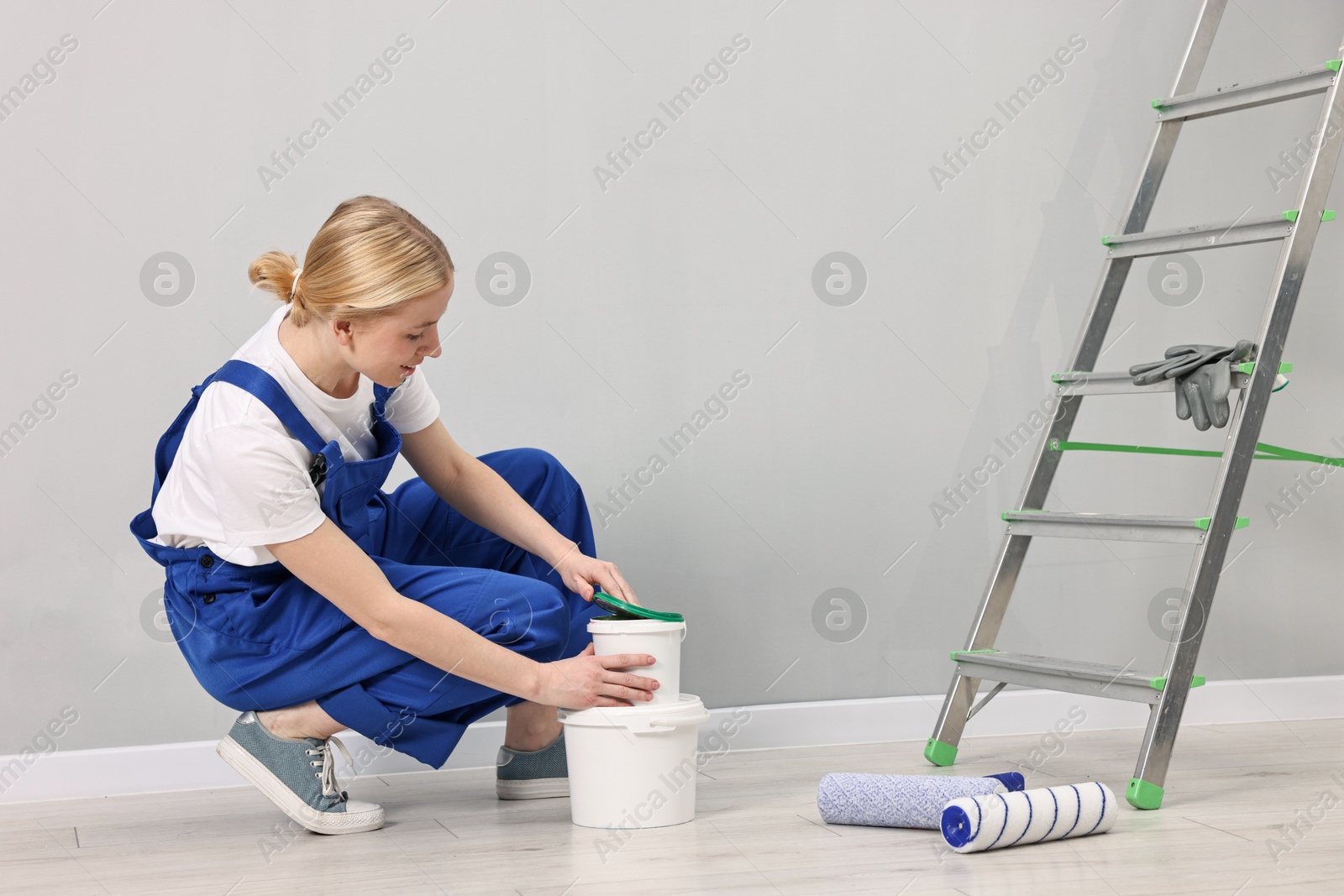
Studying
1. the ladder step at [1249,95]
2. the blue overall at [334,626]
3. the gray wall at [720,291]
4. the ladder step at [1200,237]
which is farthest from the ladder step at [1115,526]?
the blue overall at [334,626]

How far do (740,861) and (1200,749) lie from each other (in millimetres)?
1263

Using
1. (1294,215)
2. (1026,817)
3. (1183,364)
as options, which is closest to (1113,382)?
(1183,364)

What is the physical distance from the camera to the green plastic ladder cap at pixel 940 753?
7.07ft

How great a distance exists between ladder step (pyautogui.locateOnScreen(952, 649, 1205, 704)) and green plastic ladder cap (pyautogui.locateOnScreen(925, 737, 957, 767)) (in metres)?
0.14

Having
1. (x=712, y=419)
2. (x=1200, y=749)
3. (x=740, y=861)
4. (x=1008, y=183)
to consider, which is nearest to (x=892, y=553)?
(x=712, y=419)

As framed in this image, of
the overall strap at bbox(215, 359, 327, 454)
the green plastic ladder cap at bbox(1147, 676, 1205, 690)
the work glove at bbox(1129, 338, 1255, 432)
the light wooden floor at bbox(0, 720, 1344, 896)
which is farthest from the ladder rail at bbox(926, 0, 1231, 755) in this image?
the overall strap at bbox(215, 359, 327, 454)

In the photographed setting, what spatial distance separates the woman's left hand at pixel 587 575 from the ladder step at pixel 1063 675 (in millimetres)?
722

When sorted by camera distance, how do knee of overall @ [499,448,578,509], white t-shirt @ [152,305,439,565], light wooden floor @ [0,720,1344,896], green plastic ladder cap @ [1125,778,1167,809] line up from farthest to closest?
knee of overall @ [499,448,578,509], green plastic ladder cap @ [1125,778,1167,809], white t-shirt @ [152,305,439,565], light wooden floor @ [0,720,1344,896]

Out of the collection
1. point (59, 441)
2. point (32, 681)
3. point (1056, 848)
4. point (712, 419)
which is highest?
point (712, 419)

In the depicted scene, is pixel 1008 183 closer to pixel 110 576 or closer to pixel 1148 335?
pixel 1148 335

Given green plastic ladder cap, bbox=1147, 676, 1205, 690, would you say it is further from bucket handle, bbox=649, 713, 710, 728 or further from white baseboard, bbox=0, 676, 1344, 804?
bucket handle, bbox=649, 713, 710, 728

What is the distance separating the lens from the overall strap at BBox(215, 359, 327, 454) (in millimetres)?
1591

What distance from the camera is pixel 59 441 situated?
2107 millimetres

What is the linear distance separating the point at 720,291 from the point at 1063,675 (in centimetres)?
103
